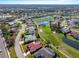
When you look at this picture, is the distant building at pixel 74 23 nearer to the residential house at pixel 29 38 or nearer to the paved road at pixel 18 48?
the residential house at pixel 29 38

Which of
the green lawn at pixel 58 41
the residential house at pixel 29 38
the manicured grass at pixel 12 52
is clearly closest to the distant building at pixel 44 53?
the green lawn at pixel 58 41

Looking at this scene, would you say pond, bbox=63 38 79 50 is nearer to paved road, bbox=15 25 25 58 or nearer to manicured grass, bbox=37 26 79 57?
manicured grass, bbox=37 26 79 57

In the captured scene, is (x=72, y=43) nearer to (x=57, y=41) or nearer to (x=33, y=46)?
(x=57, y=41)

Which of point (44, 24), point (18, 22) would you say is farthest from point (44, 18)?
point (18, 22)

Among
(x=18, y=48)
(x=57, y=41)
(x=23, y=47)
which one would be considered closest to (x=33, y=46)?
(x=23, y=47)

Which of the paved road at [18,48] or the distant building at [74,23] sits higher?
the distant building at [74,23]

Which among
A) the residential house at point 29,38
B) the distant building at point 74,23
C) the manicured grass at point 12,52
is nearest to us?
the manicured grass at point 12,52

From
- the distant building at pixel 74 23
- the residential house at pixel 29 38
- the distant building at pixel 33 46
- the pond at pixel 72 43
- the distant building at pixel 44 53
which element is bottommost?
the pond at pixel 72 43

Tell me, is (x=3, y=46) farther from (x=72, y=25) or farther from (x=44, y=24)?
(x=72, y=25)

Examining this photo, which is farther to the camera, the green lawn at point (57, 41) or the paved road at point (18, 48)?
the green lawn at point (57, 41)
